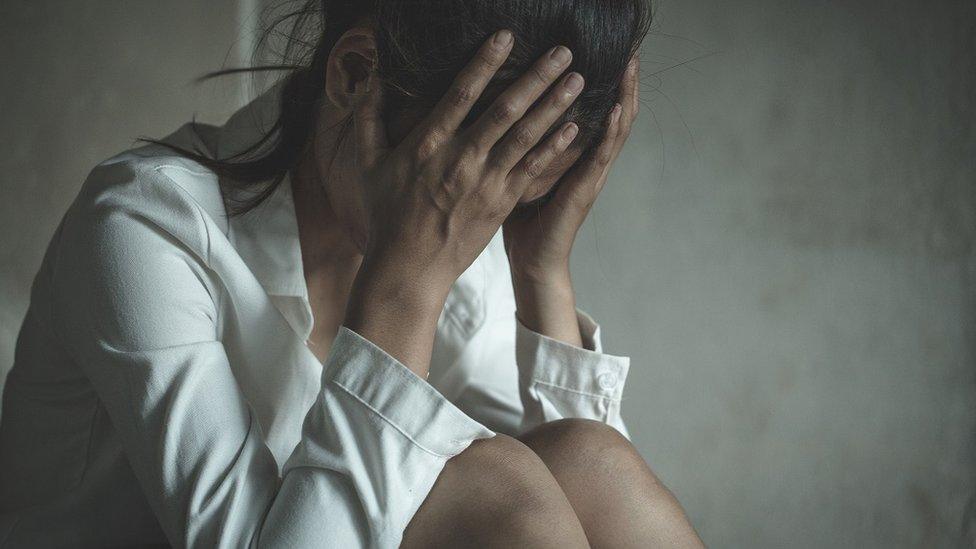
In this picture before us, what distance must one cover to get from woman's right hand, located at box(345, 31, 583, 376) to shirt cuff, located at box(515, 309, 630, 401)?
0.77 feet

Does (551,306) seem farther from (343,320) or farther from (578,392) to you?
(343,320)

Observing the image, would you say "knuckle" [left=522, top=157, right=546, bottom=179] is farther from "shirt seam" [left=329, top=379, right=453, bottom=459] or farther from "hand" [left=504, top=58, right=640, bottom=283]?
"shirt seam" [left=329, top=379, right=453, bottom=459]

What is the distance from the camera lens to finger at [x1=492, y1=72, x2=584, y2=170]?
0.69 metres

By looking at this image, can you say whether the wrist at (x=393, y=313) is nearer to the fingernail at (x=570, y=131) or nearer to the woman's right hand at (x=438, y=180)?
the woman's right hand at (x=438, y=180)

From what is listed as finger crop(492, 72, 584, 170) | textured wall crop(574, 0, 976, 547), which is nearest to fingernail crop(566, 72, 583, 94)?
finger crop(492, 72, 584, 170)

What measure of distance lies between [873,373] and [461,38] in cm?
108

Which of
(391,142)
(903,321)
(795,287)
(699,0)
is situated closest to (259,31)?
(699,0)

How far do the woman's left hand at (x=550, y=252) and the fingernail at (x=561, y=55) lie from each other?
203 mm

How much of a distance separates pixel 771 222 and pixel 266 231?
0.91 metres

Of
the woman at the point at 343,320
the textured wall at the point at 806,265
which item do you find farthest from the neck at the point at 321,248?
the textured wall at the point at 806,265

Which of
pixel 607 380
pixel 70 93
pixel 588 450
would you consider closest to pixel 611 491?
pixel 588 450

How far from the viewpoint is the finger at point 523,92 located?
26.5 inches

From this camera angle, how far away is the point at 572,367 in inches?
36.5

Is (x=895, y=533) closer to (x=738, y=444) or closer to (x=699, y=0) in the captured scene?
(x=738, y=444)
